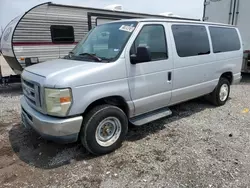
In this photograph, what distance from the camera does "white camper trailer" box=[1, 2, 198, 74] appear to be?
7.00 meters

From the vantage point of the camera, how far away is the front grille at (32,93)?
310 centimetres

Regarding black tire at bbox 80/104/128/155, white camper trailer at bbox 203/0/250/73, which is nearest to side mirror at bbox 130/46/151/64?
black tire at bbox 80/104/128/155

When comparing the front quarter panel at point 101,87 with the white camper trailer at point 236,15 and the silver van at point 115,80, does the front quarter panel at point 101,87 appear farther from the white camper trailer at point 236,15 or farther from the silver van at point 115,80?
the white camper trailer at point 236,15

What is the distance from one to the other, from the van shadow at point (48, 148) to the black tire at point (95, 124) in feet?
0.71

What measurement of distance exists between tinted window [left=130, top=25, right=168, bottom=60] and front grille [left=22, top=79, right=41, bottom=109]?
171 centimetres

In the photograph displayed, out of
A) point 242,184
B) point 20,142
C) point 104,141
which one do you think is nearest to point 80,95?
point 104,141

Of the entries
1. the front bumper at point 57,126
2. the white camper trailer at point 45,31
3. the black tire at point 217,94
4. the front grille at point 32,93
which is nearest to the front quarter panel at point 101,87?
the front bumper at point 57,126

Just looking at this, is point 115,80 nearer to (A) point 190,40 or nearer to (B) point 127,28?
(B) point 127,28

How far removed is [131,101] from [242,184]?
76.6 inches

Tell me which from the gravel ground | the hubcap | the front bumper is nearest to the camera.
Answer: the gravel ground

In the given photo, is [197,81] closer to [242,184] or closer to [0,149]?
[242,184]

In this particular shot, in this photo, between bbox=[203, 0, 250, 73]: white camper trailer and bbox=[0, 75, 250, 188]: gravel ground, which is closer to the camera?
bbox=[0, 75, 250, 188]: gravel ground

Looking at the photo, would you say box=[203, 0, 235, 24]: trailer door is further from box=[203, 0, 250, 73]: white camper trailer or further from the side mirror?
the side mirror

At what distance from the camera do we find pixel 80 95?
3021 mm
